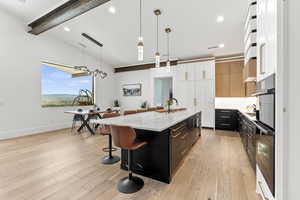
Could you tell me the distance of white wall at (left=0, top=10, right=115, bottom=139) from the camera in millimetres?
4027

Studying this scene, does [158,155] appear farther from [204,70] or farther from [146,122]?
[204,70]

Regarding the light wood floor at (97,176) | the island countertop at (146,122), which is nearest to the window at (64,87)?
the light wood floor at (97,176)

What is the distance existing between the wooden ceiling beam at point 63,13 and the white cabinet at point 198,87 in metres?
3.85

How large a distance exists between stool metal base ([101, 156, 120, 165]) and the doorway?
441cm

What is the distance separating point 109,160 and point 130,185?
3.13 ft

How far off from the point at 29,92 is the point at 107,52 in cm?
332

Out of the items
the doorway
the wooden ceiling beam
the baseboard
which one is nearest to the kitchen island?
the wooden ceiling beam

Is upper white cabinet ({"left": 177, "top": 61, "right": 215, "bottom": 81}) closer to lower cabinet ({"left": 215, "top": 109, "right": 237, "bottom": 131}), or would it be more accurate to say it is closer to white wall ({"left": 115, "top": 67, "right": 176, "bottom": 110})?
white wall ({"left": 115, "top": 67, "right": 176, "bottom": 110})

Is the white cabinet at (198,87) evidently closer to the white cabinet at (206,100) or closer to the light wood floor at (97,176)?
the white cabinet at (206,100)

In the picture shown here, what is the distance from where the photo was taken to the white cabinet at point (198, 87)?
5219mm

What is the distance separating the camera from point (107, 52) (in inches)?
242
